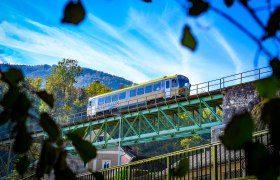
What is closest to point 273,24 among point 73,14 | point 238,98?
point 73,14

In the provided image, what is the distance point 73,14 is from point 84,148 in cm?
→ 35

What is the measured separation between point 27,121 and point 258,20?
2.11 ft

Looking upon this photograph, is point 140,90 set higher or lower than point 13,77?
higher

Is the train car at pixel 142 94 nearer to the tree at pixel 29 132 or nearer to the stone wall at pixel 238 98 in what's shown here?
the stone wall at pixel 238 98

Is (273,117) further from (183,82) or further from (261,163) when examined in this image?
(183,82)

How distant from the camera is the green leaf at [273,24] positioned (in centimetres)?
104

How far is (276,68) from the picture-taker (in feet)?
3.79

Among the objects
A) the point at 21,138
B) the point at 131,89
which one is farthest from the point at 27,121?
the point at 131,89

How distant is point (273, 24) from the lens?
1.05 meters

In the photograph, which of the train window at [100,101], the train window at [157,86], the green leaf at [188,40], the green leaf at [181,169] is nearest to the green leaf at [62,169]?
the green leaf at [181,169]

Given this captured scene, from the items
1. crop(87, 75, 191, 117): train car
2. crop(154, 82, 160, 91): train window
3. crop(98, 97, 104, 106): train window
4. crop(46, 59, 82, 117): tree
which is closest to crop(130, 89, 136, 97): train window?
crop(87, 75, 191, 117): train car

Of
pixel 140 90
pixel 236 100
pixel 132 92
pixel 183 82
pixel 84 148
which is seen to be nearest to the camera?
pixel 84 148

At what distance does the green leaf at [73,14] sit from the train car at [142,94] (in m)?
35.0

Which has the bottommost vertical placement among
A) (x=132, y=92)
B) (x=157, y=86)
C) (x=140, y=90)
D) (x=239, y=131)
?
(x=239, y=131)
